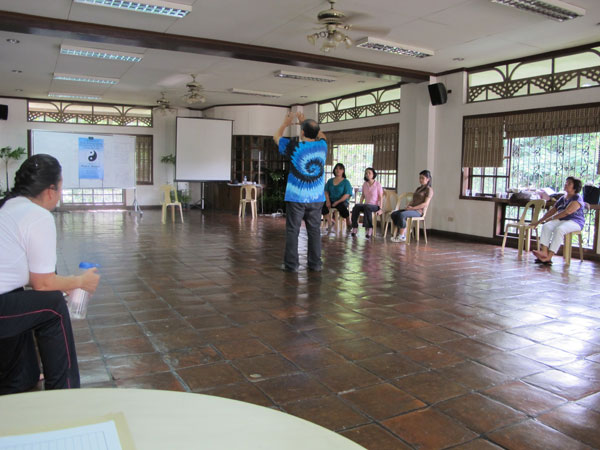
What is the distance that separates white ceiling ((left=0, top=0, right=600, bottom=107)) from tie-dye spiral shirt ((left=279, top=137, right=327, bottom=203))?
158 centimetres

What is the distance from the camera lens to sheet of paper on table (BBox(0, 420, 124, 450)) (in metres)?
0.76

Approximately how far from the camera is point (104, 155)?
12188 millimetres

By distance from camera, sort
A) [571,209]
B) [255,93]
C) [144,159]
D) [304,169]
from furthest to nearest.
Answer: [144,159]
[255,93]
[571,209]
[304,169]

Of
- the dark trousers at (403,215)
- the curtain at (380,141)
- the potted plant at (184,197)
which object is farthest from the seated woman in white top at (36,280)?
the potted plant at (184,197)

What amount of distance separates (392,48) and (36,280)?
5999 millimetres

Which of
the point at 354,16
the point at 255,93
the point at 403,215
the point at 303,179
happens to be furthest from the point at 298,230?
the point at 255,93

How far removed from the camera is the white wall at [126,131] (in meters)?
12.4

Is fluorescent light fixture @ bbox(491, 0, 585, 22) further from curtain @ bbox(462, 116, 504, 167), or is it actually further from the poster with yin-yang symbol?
the poster with yin-yang symbol

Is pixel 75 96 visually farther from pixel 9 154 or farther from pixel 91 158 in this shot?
pixel 9 154

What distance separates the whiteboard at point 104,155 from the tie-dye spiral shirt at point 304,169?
842 cm

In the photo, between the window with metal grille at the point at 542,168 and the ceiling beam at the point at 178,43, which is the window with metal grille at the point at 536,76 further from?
the ceiling beam at the point at 178,43

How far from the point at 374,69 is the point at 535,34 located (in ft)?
8.32

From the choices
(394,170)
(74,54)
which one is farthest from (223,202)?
(74,54)

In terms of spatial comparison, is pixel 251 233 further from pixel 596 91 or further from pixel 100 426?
pixel 100 426
